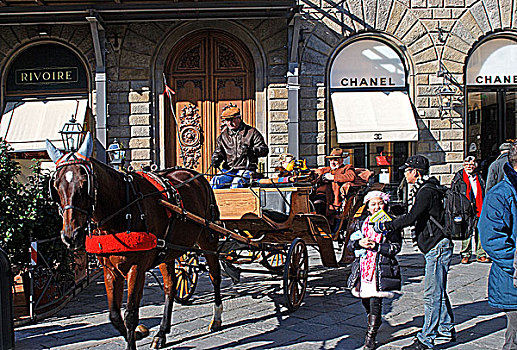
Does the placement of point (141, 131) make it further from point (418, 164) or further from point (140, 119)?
point (418, 164)

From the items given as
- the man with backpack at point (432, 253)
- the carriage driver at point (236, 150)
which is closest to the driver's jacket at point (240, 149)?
the carriage driver at point (236, 150)

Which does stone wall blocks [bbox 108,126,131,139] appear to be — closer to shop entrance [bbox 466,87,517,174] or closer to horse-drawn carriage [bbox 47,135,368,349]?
horse-drawn carriage [bbox 47,135,368,349]

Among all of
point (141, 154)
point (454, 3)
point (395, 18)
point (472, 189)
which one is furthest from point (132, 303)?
point (454, 3)

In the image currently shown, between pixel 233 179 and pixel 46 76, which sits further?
pixel 46 76

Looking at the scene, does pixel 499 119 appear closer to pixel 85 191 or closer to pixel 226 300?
pixel 226 300

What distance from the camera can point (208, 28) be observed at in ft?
46.0

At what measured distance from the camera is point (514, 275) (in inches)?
159

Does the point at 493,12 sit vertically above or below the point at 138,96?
above

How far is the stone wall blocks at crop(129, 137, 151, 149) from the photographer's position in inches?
547

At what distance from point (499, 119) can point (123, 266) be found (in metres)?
13.0

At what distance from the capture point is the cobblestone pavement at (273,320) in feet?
18.5

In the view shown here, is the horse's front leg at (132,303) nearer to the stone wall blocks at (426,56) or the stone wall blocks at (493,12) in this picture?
the stone wall blocks at (426,56)

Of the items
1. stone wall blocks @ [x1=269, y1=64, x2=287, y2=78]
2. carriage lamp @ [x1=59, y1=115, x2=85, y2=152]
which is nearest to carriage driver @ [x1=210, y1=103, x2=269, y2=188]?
carriage lamp @ [x1=59, y1=115, x2=85, y2=152]

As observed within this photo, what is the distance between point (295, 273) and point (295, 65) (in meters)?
7.97
